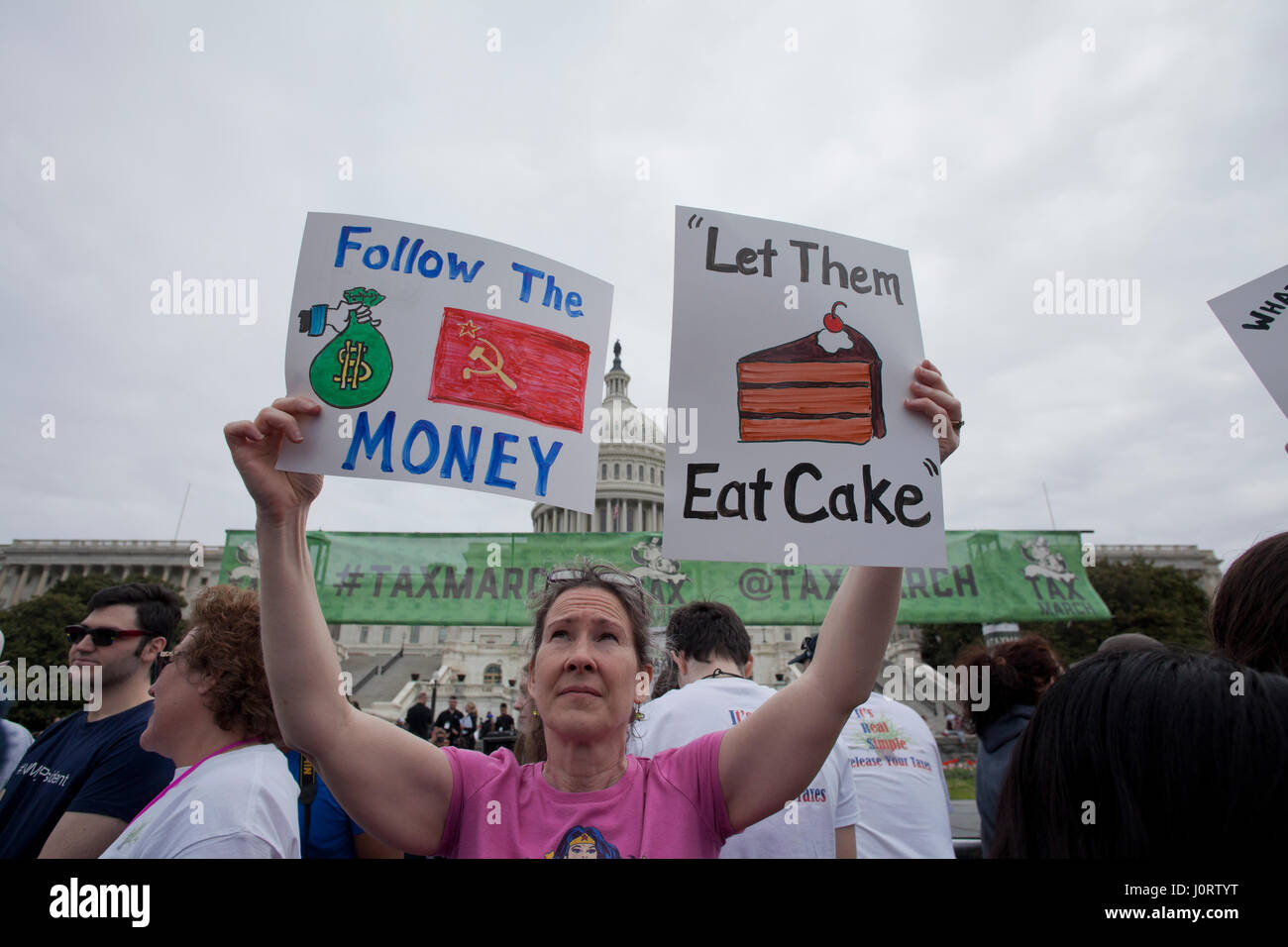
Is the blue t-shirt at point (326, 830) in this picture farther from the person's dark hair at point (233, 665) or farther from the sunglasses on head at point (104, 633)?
the sunglasses on head at point (104, 633)

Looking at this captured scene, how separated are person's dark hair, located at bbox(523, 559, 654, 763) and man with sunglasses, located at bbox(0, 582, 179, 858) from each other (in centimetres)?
211

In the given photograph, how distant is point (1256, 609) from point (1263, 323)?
56.3 inches

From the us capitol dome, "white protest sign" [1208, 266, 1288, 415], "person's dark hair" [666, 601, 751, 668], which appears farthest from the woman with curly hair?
the us capitol dome

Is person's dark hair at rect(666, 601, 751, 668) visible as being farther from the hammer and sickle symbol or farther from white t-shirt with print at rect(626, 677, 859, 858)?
the hammer and sickle symbol

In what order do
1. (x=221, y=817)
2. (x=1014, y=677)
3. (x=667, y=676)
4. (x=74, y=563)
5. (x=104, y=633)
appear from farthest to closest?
(x=74, y=563) < (x=667, y=676) < (x=1014, y=677) < (x=104, y=633) < (x=221, y=817)

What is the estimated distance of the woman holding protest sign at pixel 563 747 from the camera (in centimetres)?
176

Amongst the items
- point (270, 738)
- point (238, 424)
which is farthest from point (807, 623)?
point (238, 424)

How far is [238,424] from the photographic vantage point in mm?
1979

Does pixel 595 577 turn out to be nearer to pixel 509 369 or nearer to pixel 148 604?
pixel 509 369

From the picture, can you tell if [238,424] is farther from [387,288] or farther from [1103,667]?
[1103,667]

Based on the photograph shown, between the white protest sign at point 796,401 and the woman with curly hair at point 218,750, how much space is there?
1.60 metres

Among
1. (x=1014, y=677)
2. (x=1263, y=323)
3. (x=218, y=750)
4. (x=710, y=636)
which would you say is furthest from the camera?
(x=1014, y=677)

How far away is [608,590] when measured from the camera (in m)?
2.22

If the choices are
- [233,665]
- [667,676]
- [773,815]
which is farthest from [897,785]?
[233,665]
